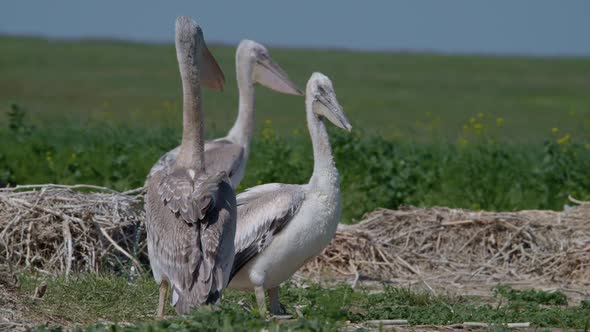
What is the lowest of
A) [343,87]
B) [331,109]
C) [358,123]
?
[343,87]

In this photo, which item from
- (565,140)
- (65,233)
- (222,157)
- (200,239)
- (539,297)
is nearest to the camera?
(200,239)

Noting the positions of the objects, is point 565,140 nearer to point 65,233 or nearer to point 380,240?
point 380,240

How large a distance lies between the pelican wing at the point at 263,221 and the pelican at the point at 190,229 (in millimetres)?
709

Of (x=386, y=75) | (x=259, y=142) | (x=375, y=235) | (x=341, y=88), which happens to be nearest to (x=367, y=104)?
(x=341, y=88)

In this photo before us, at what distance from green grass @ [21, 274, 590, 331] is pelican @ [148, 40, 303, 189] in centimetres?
181

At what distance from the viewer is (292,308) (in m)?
7.67

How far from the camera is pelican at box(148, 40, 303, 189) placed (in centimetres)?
1007

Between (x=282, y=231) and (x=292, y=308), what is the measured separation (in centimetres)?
57

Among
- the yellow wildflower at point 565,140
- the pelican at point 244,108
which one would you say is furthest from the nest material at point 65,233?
the yellow wildflower at point 565,140

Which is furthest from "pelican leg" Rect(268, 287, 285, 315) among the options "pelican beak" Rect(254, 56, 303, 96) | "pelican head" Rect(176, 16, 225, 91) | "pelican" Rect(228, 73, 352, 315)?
"pelican beak" Rect(254, 56, 303, 96)

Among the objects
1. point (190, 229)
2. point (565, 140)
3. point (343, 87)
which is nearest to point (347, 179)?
point (565, 140)

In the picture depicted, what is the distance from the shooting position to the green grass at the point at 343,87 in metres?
37.1

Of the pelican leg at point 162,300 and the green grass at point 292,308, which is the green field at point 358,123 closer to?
the green grass at point 292,308

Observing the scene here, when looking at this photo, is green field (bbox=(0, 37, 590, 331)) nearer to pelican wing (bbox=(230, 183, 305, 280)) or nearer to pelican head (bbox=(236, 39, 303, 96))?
pelican wing (bbox=(230, 183, 305, 280))
